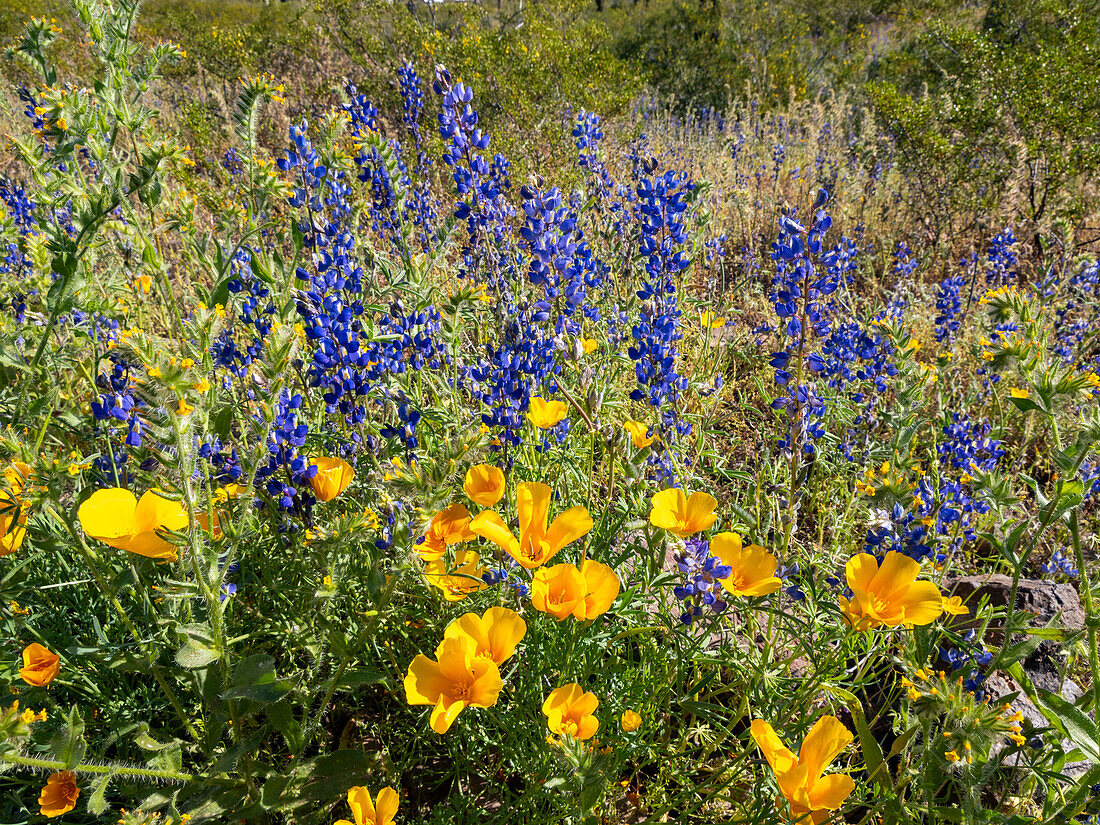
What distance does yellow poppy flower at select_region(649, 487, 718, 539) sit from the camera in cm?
120

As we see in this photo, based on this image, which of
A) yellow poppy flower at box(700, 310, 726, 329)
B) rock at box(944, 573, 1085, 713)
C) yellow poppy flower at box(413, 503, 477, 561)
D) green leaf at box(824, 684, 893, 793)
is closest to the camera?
green leaf at box(824, 684, 893, 793)

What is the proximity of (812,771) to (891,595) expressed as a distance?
355 millimetres

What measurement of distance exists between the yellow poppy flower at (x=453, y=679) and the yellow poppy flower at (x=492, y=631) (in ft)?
0.06

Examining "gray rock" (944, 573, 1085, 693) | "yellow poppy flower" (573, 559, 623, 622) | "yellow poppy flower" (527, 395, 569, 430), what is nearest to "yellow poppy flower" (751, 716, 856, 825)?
"yellow poppy flower" (573, 559, 623, 622)

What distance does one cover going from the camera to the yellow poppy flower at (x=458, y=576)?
127cm

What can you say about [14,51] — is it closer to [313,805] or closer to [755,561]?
[313,805]

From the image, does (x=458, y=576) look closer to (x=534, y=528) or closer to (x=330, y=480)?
(x=534, y=528)

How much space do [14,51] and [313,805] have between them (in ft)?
6.66

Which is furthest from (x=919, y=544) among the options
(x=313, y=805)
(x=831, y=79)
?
(x=831, y=79)

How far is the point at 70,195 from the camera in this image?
1.43 meters

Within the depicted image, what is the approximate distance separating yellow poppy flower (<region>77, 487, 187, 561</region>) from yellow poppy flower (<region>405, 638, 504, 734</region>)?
53cm

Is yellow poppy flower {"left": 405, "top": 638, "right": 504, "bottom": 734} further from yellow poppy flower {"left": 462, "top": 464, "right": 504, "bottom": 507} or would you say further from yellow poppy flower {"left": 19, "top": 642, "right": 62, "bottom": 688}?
yellow poppy flower {"left": 19, "top": 642, "right": 62, "bottom": 688}

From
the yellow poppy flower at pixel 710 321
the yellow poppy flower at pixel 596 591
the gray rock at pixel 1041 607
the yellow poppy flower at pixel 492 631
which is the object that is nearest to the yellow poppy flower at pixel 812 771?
the yellow poppy flower at pixel 596 591

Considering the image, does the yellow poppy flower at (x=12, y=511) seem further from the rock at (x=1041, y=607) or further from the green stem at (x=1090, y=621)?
the rock at (x=1041, y=607)
